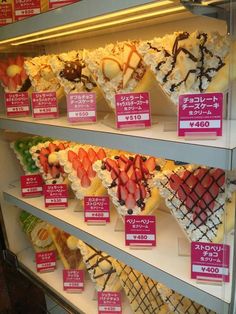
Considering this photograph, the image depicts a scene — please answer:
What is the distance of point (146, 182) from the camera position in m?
1.11

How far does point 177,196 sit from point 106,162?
32 centimetres

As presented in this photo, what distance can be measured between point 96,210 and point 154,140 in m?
0.50

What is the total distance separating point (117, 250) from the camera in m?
1.11

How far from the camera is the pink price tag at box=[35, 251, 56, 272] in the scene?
1.63m

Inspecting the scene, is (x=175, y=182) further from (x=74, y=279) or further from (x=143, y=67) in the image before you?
(x=74, y=279)

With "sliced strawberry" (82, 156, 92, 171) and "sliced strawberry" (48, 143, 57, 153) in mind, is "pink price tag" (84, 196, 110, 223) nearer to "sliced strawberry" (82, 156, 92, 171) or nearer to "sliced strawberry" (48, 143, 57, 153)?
"sliced strawberry" (82, 156, 92, 171)

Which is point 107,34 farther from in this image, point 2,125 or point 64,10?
point 2,125

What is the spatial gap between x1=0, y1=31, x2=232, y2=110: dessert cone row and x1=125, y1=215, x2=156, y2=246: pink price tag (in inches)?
15.0

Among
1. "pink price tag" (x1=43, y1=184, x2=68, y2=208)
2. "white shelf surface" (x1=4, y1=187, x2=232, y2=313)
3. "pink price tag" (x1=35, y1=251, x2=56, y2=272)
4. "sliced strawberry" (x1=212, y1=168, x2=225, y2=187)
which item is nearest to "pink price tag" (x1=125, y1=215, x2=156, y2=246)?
"white shelf surface" (x1=4, y1=187, x2=232, y2=313)

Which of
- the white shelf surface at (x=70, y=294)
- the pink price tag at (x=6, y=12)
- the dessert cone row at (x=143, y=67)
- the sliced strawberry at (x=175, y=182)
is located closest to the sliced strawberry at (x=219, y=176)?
the sliced strawberry at (x=175, y=182)

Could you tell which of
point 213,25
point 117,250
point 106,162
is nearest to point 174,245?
point 117,250

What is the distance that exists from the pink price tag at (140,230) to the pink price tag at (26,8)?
0.92 metres

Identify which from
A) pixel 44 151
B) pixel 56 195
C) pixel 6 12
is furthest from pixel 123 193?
pixel 6 12

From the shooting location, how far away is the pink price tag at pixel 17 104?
152cm
